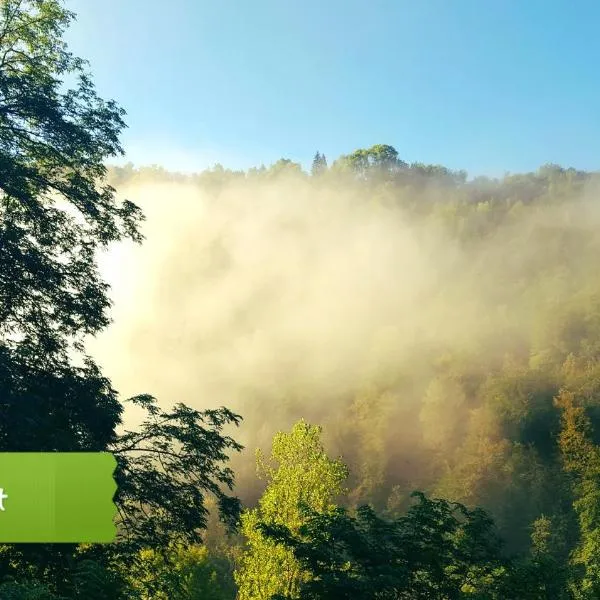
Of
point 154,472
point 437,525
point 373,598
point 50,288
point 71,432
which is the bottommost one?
point 373,598

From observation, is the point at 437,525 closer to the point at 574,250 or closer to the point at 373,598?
the point at 373,598

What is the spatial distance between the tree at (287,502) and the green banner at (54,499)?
12.7 meters

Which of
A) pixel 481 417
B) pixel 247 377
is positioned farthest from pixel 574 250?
pixel 247 377

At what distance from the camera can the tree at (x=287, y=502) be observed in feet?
71.1

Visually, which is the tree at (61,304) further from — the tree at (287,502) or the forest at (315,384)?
the tree at (287,502)

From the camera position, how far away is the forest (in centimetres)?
1010

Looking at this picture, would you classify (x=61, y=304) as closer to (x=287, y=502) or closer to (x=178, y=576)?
(x=178, y=576)

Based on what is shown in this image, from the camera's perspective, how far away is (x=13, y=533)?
343 inches

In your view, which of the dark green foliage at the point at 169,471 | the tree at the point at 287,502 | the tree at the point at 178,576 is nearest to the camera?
the tree at the point at 178,576

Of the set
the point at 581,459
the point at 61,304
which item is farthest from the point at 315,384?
the point at 61,304

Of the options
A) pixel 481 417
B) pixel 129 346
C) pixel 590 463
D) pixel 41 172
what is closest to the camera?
pixel 41 172

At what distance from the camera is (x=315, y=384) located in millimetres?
133625

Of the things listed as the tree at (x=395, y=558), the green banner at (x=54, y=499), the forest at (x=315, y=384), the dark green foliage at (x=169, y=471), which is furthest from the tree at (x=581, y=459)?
the green banner at (x=54, y=499)

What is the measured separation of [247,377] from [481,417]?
72406mm
